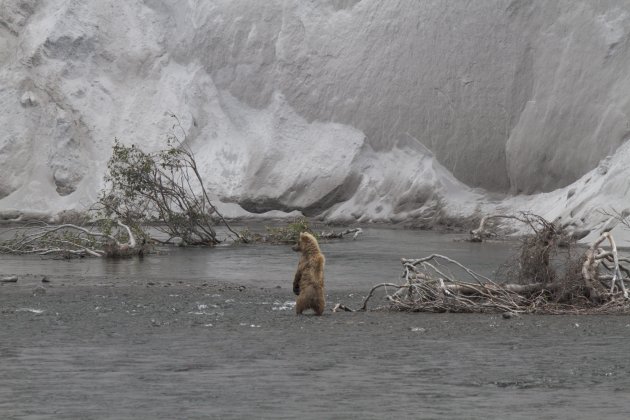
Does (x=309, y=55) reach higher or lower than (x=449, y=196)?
higher

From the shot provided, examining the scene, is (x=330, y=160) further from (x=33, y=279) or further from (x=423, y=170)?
(x=33, y=279)

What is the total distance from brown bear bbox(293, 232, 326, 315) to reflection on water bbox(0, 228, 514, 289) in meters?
5.27

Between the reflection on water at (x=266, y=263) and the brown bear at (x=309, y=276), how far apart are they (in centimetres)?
527

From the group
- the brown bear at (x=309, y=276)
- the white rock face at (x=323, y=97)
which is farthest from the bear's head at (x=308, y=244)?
the white rock face at (x=323, y=97)

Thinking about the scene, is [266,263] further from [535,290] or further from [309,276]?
[309,276]

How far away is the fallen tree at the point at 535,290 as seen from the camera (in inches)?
634

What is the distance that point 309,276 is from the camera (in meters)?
15.3

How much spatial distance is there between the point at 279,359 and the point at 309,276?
3.09 m

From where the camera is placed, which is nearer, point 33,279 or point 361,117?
point 33,279

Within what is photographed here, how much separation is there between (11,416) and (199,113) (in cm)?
4207

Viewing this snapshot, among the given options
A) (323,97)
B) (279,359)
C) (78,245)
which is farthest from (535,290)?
(323,97)

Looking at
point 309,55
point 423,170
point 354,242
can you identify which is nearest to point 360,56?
point 309,55

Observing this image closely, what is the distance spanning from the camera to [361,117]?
161 feet

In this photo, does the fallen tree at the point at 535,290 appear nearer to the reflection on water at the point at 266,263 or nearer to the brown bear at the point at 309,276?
the brown bear at the point at 309,276
